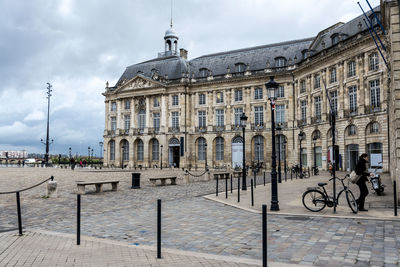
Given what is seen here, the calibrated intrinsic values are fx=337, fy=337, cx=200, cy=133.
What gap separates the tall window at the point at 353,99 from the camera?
31.9 metres

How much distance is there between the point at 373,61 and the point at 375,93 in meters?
2.83

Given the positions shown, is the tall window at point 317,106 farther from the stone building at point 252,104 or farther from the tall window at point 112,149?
the tall window at point 112,149

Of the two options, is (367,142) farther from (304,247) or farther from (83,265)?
(83,265)

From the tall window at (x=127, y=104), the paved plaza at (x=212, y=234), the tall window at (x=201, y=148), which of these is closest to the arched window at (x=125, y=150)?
the tall window at (x=127, y=104)

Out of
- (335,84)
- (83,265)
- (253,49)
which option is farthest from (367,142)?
(83,265)

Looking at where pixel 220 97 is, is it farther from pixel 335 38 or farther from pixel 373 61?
pixel 373 61

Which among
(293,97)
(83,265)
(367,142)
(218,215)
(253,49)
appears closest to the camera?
(83,265)

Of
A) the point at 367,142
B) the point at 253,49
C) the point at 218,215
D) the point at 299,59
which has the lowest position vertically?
the point at 218,215

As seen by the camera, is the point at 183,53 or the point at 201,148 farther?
the point at 183,53

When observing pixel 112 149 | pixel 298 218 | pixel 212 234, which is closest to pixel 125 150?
pixel 112 149

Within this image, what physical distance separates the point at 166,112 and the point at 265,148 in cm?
1563

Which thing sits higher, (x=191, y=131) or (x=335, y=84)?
(x=335, y=84)

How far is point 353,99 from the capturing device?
3219 cm

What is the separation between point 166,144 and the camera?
162ft
